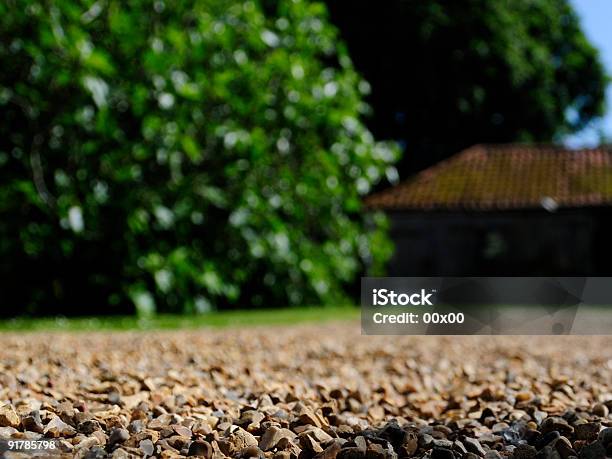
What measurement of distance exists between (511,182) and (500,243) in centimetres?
136

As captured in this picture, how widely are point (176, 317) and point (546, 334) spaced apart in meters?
4.21

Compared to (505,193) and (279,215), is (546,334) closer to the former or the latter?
(279,215)

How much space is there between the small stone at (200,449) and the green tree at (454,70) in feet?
63.0

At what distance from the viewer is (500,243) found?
19.8 meters

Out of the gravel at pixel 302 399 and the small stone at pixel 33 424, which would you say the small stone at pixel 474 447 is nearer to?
the gravel at pixel 302 399

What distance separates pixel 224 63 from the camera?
1163 centimetres

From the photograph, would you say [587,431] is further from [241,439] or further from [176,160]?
[176,160]

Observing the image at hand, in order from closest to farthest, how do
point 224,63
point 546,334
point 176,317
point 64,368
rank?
point 64,368, point 546,334, point 176,317, point 224,63

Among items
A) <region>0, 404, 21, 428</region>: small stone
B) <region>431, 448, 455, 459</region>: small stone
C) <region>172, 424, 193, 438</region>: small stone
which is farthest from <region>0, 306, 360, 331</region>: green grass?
<region>431, 448, 455, 459</region>: small stone

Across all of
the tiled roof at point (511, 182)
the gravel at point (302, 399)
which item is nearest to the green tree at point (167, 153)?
the gravel at point (302, 399)

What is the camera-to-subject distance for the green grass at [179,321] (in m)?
9.19

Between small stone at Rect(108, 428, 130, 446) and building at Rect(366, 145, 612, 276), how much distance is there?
16231 millimetres

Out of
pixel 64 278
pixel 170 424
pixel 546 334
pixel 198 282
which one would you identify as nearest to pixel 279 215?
pixel 198 282

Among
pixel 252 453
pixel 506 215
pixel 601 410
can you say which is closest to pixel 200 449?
pixel 252 453
